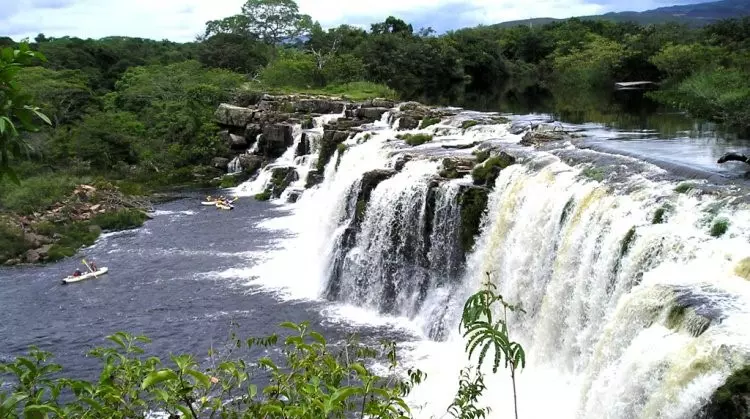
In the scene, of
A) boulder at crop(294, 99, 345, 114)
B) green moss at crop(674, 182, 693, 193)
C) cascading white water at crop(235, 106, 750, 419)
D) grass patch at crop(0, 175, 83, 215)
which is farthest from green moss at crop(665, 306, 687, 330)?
boulder at crop(294, 99, 345, 114)

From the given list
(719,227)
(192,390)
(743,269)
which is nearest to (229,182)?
(719,227)

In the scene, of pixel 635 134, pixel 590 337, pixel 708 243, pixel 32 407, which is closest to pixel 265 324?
pixel 590 337

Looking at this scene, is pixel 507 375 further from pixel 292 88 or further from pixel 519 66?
pixel 519 66

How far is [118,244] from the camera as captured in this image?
73.3ft

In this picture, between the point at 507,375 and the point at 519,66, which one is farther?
the point at 519,66

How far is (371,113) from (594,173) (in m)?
19.4

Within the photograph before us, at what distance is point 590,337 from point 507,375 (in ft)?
6.53

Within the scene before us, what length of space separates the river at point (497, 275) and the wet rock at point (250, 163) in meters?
8.05

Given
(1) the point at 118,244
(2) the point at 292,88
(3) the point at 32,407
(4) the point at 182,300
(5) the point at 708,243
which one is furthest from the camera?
(2) the point at 292,88

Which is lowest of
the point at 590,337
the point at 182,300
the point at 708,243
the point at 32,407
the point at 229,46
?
the point at 182,300

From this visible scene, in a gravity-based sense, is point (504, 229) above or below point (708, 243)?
below

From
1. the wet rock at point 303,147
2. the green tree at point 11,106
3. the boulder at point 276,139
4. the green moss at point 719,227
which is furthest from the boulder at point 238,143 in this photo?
the green tree at point 11,106

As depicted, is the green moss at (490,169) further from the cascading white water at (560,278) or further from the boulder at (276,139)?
the boulder at (276,139)

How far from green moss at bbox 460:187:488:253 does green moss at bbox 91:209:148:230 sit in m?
14.3
